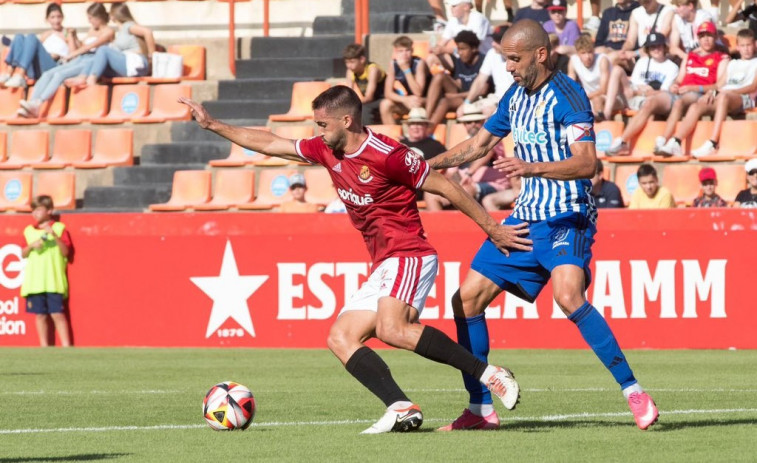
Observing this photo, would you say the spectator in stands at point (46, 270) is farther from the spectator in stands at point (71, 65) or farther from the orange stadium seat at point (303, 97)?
the spectator in stands at point (71, 65)

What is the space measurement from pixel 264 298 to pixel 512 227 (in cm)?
900

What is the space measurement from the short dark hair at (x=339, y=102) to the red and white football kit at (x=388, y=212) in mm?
184

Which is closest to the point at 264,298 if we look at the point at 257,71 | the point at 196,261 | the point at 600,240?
the point at 196,261

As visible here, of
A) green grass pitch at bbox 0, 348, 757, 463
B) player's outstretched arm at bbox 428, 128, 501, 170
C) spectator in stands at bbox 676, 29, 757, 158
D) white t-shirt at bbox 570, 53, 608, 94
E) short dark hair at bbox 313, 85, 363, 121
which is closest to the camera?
green grass pitch at bbox 0, 348, 757, 463

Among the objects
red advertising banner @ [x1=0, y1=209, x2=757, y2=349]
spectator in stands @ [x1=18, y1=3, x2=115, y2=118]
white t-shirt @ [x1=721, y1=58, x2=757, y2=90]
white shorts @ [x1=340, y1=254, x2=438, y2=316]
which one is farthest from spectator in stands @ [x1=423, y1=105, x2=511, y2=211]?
white shorts @ [x1=340, y1=254, x2=438, y2=316]

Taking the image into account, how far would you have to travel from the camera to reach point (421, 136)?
18.0 m

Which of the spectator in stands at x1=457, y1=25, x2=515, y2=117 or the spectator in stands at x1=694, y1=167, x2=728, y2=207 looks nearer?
the spectator in stands at x1=694, y1=167, x2=728, y2=207

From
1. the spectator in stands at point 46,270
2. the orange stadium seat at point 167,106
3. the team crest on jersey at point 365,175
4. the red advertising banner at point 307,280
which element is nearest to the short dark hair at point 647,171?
the red advertising banner at point 307,280

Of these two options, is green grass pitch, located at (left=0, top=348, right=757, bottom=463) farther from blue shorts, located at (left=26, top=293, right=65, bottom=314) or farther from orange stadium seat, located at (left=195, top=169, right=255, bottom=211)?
orange stadium seat, located at (left=195, top=169, right=255, bottom=211)

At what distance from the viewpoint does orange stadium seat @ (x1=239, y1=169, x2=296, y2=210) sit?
20.0 meters

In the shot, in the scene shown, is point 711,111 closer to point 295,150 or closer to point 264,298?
point 264,298

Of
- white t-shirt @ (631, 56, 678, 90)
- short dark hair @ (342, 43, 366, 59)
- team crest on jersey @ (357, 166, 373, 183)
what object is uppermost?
short dark hair @ (342, 43, 366, 59)

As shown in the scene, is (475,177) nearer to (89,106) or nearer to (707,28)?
(707,28)

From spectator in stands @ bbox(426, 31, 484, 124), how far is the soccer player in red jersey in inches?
449
